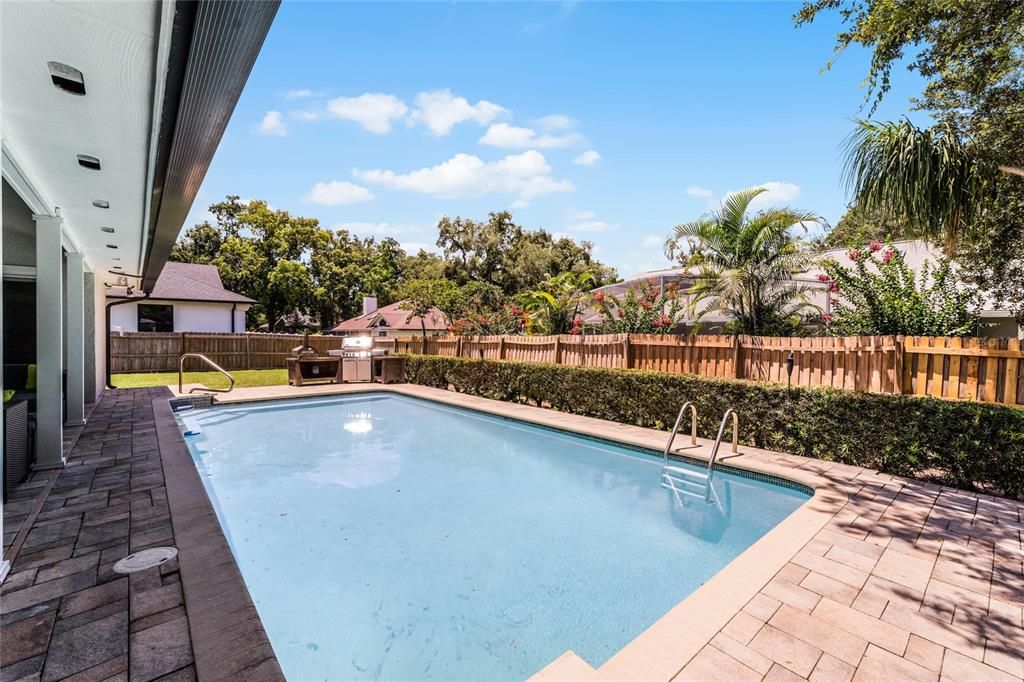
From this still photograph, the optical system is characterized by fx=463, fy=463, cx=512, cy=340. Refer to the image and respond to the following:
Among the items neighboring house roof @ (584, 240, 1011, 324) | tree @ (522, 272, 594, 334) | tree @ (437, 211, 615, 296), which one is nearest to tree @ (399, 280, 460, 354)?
tree @ (522, 272, 594, 334)

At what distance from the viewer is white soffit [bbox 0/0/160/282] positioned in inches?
83.7

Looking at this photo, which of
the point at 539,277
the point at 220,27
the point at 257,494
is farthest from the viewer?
the point at 539,277

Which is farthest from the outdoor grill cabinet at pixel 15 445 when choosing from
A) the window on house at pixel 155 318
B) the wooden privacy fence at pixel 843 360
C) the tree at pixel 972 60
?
the window on house at pixel 155 318

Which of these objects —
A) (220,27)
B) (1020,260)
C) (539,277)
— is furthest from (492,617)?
(539,277)

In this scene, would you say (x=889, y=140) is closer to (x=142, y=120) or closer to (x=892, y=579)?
(x=892, y=579)

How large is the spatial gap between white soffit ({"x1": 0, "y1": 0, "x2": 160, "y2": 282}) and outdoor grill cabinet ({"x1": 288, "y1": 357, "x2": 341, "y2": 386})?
9198mm

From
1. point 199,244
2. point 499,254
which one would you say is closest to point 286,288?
point 199,244

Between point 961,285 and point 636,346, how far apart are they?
31.7 feet

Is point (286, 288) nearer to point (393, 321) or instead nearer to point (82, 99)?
point (393, 321)

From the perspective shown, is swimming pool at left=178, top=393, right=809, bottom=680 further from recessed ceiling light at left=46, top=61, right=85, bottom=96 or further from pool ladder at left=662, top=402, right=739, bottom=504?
recessed ceiling light at left=46, top=61, right=85, bottom=96

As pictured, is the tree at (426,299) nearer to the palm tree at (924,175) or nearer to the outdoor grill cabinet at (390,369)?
the outdoor grill cabinet at (390,369)

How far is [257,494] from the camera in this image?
19.9ft

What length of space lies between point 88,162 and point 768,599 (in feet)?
20.3

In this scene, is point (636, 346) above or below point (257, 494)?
above
